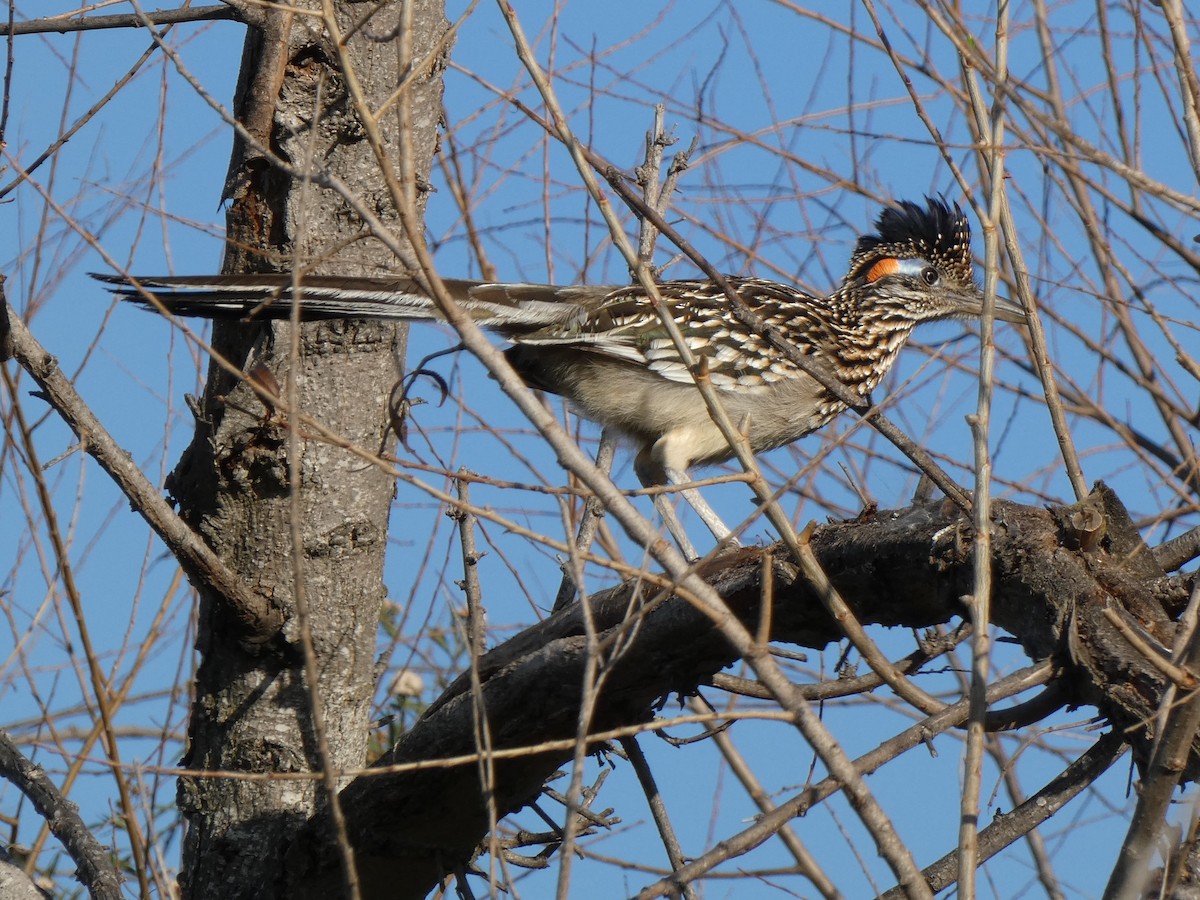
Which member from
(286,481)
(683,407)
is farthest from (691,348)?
(286,481)

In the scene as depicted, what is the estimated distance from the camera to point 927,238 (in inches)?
228

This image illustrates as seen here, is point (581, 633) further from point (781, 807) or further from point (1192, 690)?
point (1192, 690)

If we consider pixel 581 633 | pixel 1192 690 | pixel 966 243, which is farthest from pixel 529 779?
pixel 966 243

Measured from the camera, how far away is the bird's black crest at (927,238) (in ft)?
18.9

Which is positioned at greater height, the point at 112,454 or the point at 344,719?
the point at 112,454

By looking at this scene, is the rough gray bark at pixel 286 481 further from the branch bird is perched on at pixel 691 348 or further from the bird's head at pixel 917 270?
the bird's head at pixel 917 270

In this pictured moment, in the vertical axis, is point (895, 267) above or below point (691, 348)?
above

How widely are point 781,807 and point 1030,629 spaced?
852 millimetres

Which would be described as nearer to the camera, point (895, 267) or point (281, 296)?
point (281, 296)

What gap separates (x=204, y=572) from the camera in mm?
3479

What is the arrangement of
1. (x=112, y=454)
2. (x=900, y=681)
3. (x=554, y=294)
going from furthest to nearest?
(x=554, y=294) < (x=112, y=454) < (x=900, y=681)

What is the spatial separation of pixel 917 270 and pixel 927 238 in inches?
6.0


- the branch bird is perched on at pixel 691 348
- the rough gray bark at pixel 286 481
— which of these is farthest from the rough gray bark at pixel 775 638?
the branch bird is perched on at pixel 691 348

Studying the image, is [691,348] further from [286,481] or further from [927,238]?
[927,238]
